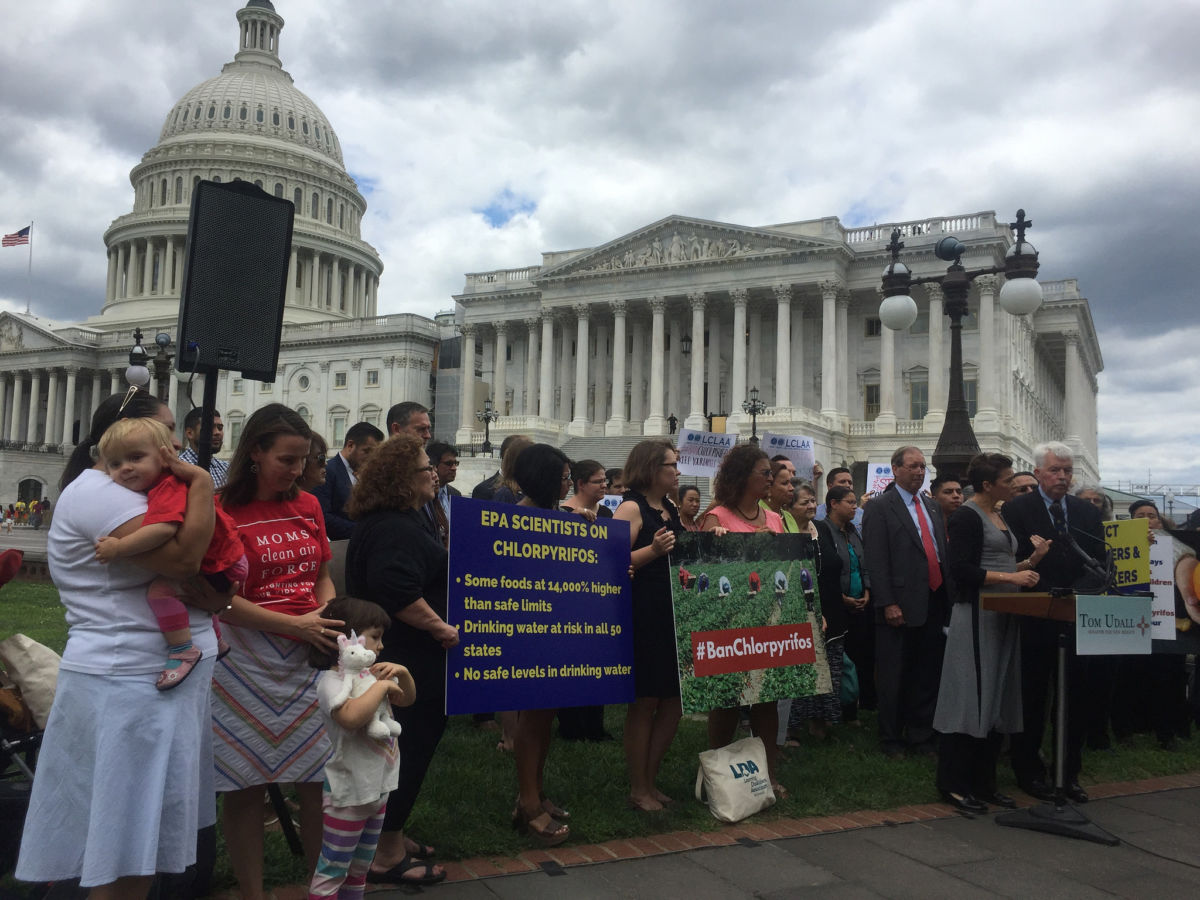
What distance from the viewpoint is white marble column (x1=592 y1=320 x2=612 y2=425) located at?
A: 62.2 meters

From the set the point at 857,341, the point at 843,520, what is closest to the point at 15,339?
the point at 857,341

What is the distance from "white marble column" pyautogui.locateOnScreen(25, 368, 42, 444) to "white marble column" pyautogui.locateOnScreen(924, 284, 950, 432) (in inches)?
3088

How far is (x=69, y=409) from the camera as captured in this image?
87875 mm

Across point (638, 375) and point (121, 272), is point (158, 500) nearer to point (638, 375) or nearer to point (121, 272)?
point (638, 375)

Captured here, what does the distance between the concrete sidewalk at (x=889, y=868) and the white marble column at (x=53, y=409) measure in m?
95.9

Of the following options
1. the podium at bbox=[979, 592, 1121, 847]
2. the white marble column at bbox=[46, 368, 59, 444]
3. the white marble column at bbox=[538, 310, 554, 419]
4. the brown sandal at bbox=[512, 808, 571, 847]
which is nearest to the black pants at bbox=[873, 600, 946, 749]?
the podium at bbox=[979, 592, 1121, 847]

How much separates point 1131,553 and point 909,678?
2.24m

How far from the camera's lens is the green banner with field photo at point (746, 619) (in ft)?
21.0

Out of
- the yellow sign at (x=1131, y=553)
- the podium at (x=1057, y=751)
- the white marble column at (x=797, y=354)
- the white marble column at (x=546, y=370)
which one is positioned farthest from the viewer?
the white marble column at (x=546, y=370)

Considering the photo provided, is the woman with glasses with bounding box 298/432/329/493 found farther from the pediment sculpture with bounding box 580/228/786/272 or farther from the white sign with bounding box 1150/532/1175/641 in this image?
the pediment sculpture with bounding box 580/228/786/272

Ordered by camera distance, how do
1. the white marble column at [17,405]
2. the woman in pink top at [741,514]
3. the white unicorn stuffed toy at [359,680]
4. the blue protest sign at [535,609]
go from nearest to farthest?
1. the white unicorn stuffed toy at [359,680]
2. the blue protest sign at [535,609]
3. the woman in pink top at [741,514]
4. the white marble column at [17,405]

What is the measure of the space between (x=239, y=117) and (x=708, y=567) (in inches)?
3876

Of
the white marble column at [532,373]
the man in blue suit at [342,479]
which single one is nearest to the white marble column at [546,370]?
the white marble column at [532,373]

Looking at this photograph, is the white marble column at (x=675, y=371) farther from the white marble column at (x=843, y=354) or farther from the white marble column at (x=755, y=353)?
the white marble column at (x=843, y=354)
